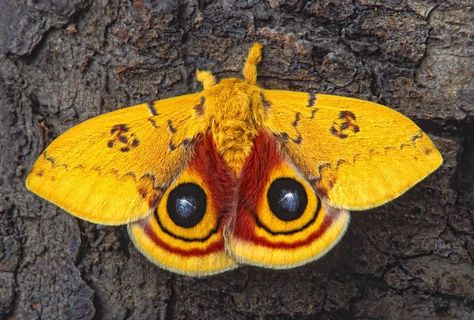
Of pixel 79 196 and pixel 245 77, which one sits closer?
pixel 79 196

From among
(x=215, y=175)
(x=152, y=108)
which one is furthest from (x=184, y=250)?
(x=152, y=108)

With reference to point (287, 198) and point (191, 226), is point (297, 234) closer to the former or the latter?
point (287, 198)

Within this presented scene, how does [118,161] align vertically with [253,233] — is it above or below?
above

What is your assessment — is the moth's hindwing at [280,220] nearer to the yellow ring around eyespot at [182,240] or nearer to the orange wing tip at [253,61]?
the yellow ring around eyespot at [182,240]

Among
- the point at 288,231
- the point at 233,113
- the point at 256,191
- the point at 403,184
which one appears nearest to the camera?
the point at 403,184

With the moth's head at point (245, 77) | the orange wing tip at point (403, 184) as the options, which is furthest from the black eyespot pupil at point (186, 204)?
the orange wing tip at point (403, 184)

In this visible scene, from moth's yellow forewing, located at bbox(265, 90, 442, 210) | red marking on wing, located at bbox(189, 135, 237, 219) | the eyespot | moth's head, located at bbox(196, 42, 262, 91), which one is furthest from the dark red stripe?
moth's head, located at bbox(196, 42, 262, 91)
